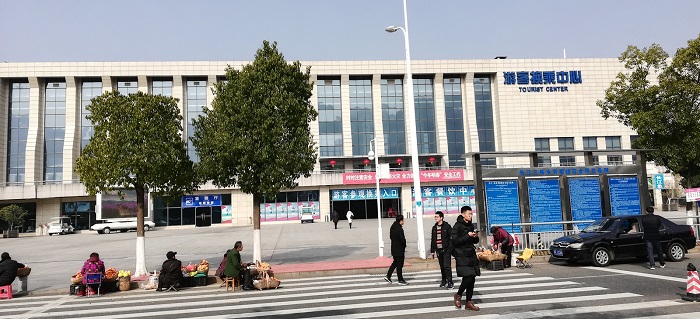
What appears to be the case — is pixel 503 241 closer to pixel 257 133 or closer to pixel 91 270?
pixel 257 133

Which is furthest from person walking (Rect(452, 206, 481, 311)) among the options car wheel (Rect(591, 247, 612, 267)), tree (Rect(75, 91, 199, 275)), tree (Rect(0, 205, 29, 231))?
tree (Rect(0, 205, 29, 231))

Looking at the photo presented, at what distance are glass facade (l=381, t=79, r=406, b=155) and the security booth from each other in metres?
38.2

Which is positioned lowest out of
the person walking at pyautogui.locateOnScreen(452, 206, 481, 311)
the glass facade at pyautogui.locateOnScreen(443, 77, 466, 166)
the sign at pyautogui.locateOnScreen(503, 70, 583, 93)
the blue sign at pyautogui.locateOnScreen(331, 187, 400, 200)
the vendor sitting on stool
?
the vendor sitting on stool

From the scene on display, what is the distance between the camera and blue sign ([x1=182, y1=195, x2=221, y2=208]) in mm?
52469

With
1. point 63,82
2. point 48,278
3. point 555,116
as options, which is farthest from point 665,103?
point 63,82

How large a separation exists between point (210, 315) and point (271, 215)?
45.0 metres

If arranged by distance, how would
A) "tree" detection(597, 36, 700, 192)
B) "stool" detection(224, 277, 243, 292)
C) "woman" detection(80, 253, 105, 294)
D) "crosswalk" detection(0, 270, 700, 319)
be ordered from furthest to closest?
"tree" detection(597, 36, 700, 192) < "stool" detection(224, 277, 243, 292) < "woman" detection(80, 253, 105, 294) < "crosswalk" detection(0, 270, 700, 319)

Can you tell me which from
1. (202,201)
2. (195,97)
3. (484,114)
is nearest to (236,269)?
(202,201)

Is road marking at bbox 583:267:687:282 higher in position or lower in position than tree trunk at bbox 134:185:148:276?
lower

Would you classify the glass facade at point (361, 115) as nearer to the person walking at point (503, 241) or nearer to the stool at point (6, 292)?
the person walking at point (503, 241)

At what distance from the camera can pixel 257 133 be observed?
15438mm

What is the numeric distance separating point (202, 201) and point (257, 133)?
4030 cm

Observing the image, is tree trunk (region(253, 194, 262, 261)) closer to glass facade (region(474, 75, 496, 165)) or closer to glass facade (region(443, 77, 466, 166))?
glass facade (region(443, 77, 466, 166))


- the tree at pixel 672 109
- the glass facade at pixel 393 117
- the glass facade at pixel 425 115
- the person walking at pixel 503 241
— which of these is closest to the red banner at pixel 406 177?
the glass facade at pixel 393 117
